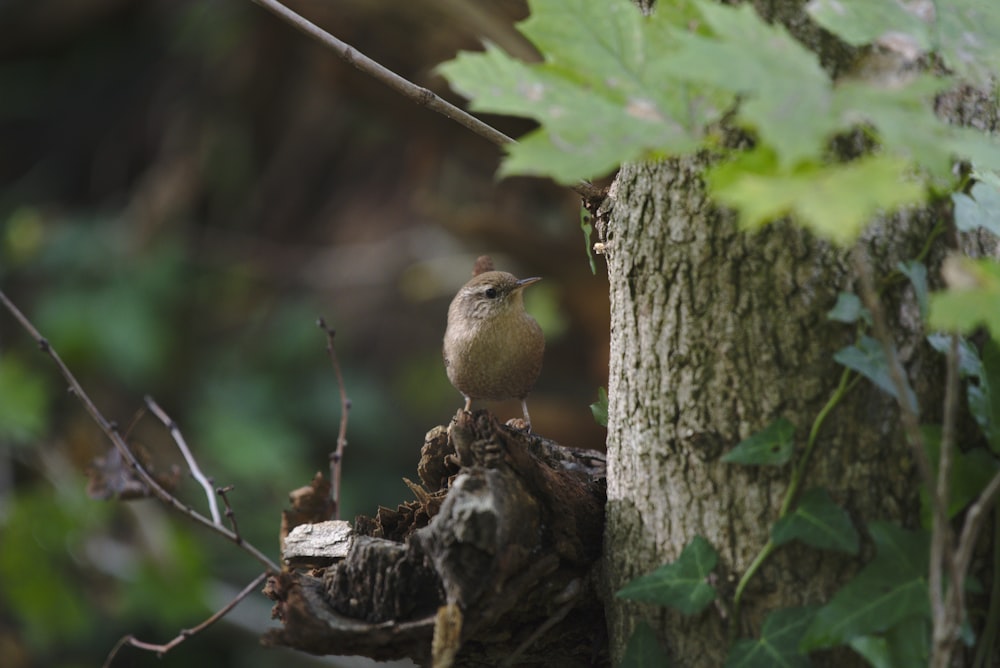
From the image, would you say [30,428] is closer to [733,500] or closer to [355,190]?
[355,190]

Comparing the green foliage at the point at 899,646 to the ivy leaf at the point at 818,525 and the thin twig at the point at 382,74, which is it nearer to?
the ivy leaf at the point at 818,525

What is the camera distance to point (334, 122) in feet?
21.0

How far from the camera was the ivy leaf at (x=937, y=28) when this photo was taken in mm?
1208

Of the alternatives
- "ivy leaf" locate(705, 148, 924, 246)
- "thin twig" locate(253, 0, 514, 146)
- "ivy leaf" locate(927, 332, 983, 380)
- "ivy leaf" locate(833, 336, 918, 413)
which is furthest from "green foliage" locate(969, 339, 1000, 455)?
"thin twig" locate(253, 0, 514, 146)

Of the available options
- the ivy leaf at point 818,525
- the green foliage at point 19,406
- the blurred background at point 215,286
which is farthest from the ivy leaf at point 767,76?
the green foliage at point 19,406

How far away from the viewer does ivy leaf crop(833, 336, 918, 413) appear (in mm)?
1285

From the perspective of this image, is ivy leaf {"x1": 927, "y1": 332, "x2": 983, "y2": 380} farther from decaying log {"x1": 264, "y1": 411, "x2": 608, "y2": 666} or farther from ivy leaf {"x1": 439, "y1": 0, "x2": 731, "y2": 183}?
decaying log {"x1": 264, "y1": 411, "x2": 608, "y2": 666}

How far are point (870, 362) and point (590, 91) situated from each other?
54 cm

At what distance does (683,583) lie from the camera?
4.59 feet

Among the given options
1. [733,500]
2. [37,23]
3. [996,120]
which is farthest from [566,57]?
[37,23]

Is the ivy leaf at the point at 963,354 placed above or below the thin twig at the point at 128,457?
above

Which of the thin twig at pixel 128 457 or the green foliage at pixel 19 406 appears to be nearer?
the thin twig at pixel 128 457

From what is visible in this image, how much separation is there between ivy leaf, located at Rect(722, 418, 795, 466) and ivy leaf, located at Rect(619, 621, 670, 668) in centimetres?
30

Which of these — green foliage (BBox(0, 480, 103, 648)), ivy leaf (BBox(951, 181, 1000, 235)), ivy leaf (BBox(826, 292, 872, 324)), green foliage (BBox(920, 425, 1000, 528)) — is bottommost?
green foliage (BBox(0, 480, 103, 648))
